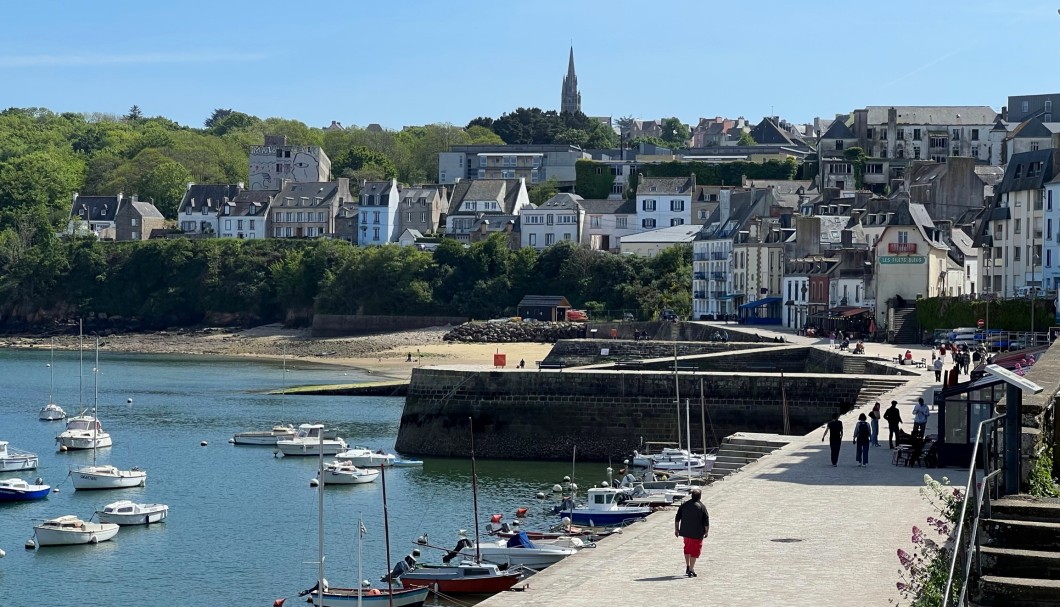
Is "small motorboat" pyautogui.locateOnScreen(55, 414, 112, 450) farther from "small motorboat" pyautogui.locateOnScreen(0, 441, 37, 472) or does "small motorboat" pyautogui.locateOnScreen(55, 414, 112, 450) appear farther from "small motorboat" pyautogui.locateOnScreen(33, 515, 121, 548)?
"small motorboat" pyautogui.locateOnScreen(33, 515, 121, 548)

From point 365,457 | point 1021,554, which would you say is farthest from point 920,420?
point 365,457

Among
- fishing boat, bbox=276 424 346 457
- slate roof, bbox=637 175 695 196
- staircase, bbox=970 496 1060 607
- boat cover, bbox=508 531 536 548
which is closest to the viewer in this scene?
staircase, bbox=970 496 1060 607

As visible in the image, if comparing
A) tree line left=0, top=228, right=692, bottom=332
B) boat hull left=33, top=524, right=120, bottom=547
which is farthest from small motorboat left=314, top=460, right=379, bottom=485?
tree line left=0, top=228, right=692, bottom=332

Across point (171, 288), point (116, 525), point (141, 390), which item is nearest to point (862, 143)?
point (171, 288)

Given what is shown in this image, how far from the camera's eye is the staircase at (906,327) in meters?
59.4

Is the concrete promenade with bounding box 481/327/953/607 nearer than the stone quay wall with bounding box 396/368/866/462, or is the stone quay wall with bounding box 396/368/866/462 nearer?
the concrete promenade with bounding box 481/327/953/607


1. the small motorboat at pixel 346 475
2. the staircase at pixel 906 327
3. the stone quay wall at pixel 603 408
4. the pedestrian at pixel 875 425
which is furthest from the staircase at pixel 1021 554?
the staircase at pixel 906 327

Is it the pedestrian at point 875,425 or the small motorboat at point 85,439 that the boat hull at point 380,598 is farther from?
the small motorboat at point 85,439

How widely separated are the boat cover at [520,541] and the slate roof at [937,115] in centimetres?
9094

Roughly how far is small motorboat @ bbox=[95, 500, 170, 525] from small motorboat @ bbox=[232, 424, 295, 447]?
1324cm

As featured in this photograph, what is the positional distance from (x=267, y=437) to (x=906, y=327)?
24728 mm

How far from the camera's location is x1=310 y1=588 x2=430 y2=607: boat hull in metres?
23.3

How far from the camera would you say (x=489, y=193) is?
374 feet

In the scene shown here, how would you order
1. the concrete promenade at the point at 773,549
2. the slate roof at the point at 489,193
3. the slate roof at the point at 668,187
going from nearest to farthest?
the concrete promenade at the point at 773,549
the slate roof at the point at 668,187
the slate roof at the point at 489,193
